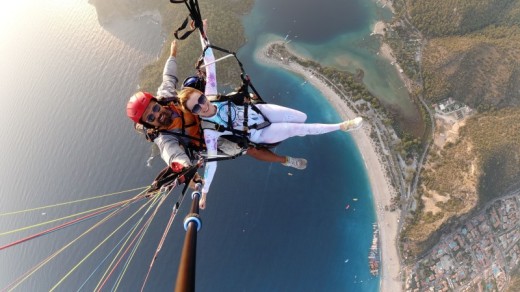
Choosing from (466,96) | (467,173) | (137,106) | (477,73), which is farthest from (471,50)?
(137,106)

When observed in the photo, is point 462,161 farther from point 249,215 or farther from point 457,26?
point 249,215

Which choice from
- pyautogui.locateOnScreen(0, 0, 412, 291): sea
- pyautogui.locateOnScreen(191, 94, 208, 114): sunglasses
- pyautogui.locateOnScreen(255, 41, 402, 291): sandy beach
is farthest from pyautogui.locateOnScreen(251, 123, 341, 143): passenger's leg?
pyautogui.locateOnScreen(255, 41, 402, 291): sandy beach

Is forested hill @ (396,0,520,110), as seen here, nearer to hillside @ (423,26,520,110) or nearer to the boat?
hillside @ (423,26,520,110)

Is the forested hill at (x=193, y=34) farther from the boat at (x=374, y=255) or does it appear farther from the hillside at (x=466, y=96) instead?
the boat at (x=374, y=255)

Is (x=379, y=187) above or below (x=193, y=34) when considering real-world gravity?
below

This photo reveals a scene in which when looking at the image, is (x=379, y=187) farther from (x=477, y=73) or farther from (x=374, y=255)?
(x=477, y=73)

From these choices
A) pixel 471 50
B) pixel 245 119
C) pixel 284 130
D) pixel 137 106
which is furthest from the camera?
pixel 471 50

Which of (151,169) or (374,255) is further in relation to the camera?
(151,169)

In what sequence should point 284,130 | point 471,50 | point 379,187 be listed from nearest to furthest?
point 284,130 → point 379,187 → point 471,50
